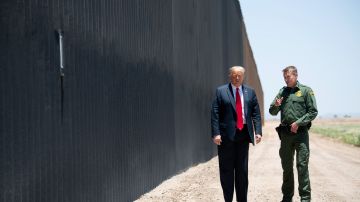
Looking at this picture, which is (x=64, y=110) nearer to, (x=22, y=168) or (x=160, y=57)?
(x=22, y=168)

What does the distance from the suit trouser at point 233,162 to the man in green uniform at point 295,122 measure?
31.7 inches

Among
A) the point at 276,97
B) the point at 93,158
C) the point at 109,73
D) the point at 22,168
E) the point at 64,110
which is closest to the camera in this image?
the point at 22,168

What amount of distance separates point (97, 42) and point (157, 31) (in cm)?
347

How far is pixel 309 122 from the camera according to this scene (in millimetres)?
7430

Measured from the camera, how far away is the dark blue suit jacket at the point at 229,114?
6969 mm

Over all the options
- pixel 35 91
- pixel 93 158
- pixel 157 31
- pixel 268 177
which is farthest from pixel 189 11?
pixel 35 91

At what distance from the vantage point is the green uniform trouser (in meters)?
7.30

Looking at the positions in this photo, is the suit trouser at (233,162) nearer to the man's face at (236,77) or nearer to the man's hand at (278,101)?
the man's face at (236,77)

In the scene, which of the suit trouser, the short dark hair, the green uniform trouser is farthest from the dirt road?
the short dark hair

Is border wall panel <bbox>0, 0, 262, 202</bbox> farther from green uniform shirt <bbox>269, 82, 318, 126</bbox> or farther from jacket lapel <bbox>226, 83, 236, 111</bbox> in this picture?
green uniform shirt <bbox>269, 82, 318, 126</bbox>

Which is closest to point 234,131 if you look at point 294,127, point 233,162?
point 233,162

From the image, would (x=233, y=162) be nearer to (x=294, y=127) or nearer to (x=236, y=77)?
(x=294, y=127)

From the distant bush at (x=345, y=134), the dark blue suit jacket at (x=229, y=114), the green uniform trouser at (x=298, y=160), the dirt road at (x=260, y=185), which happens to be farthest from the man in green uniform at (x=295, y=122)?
the distant bush at (x=345, y=134)

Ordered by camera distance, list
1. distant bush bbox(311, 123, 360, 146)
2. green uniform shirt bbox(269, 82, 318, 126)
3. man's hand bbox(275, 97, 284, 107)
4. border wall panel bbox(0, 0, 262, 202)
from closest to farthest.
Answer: border wall panel bbox(0, 0, 262, 202), green uniform shirt bbox(269, 82, 318, 126), man's hand bbox(275, 97, 284, 107), distant bush bbox(311, 123, 360, 146)
